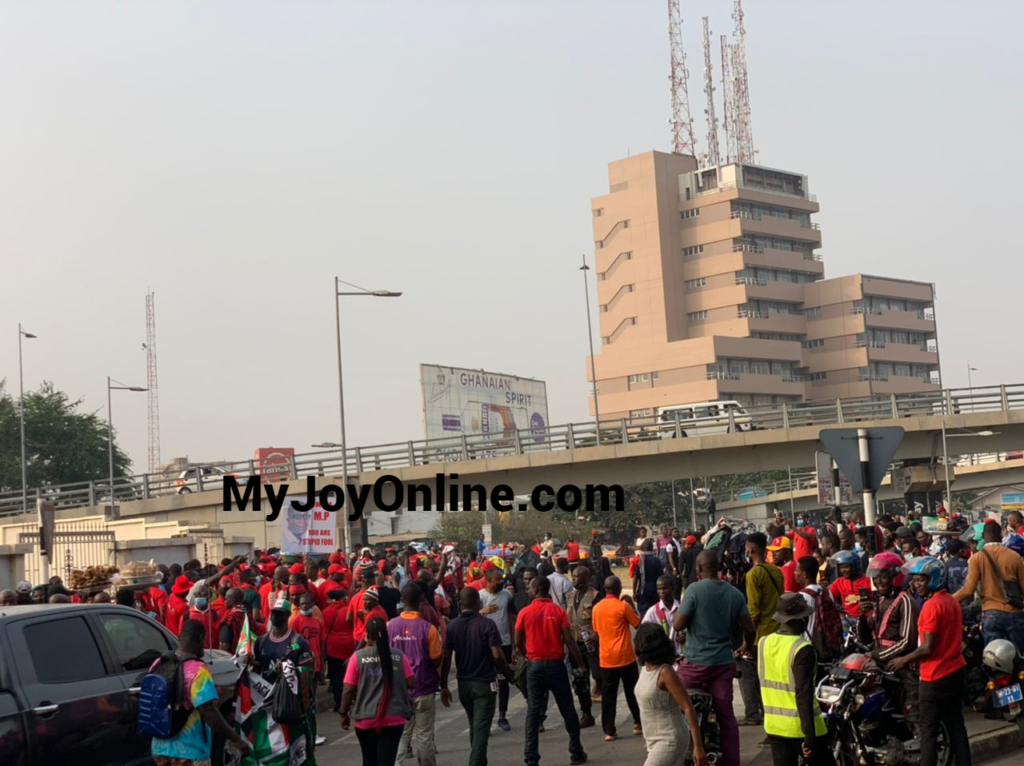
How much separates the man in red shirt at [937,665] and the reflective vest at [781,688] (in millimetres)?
1099

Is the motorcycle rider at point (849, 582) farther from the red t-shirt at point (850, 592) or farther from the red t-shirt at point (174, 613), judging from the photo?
the red t-shirt at point (174, 613)

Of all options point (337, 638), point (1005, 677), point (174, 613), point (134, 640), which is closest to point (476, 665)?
point (134, 640)

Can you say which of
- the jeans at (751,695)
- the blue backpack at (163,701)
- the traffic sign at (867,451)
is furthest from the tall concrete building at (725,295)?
the blue backpack at (163,701)

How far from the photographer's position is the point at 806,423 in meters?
45.6

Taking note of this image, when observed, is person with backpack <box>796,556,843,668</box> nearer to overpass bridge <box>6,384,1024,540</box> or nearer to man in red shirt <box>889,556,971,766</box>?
man in red shirt <box>889,556,971,766</box>

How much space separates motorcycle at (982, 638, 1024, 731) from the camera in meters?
10.8

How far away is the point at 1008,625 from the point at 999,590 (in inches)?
12.6

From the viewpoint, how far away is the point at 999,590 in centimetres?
1146

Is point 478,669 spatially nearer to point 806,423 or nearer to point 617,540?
point 806,423

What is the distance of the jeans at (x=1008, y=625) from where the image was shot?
11.4m

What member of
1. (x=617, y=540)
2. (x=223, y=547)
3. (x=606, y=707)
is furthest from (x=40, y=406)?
(x=606, y=707)

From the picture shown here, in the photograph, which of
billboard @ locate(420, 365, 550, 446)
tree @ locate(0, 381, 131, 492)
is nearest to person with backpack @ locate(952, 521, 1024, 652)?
billboard @ locate(420, 365, 550, 446)

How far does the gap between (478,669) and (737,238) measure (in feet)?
333

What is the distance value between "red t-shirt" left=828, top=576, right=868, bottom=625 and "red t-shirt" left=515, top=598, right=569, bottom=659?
2.46m
